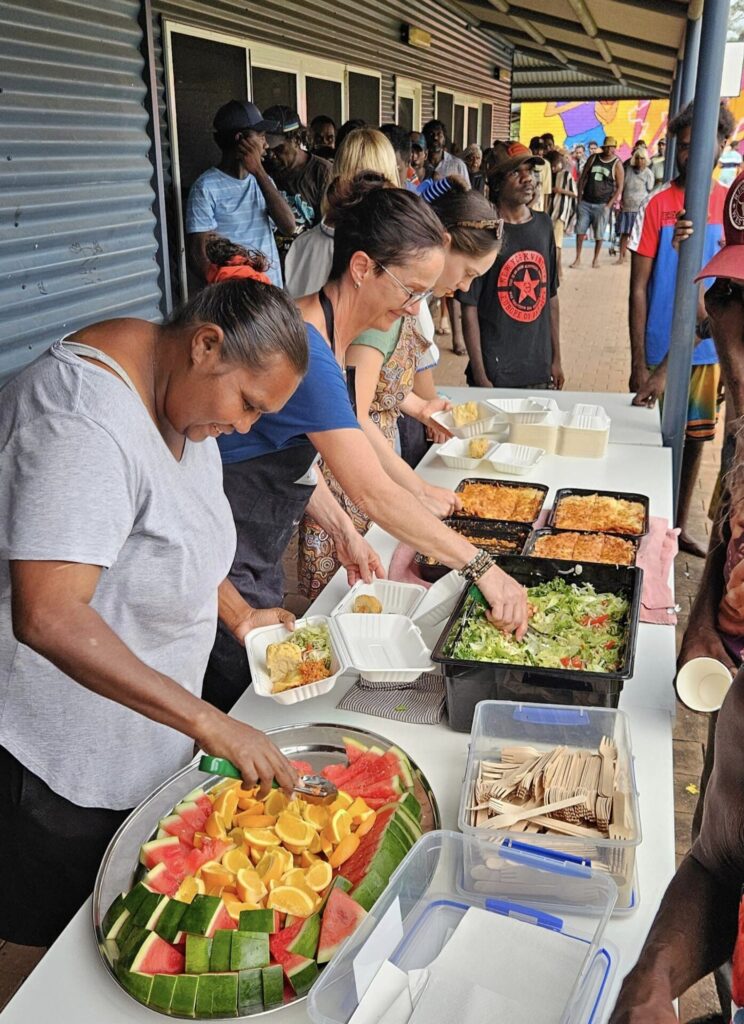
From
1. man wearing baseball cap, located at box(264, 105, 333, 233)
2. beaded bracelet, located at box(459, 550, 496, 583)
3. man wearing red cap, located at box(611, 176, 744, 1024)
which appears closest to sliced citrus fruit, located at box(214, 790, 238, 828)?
man wearing red cap, located at box(611, 176, 744, 1024)

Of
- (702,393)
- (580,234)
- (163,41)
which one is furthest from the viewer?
(580,234)

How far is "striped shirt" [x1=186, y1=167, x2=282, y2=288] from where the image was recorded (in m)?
5.34

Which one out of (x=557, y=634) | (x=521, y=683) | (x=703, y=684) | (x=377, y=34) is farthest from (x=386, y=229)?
(x=377, y=34)

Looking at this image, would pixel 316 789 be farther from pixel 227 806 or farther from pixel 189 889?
pixel 189 889

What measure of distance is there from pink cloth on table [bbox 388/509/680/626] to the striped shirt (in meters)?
3.16

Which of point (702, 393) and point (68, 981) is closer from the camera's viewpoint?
point (68, 981)

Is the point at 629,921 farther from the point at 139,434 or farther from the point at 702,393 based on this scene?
the point at 702,393

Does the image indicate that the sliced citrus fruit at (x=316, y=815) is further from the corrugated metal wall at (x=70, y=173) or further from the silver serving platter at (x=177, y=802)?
the corrugated metal wall at (x=70, y=173)

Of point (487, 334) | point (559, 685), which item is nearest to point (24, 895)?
point (559, 685)

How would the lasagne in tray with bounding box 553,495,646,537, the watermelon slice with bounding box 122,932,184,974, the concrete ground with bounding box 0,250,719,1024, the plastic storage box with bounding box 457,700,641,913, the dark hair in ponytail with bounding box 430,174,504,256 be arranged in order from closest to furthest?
the watermelon slice with bounding box 122,932,184,974 < the plastic storage box with bounding box 457,700,641,913 < the concrete ground with bounding box 0,250,719,1024 < the lasagne in tray with bounding box 553,495,646,537 < the dark hair in ponytail with bounding box 430,174,504,256

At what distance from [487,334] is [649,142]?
25072mm

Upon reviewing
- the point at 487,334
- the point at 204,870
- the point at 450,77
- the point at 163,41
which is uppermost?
the point at 450,77

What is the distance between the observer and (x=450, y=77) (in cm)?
1341

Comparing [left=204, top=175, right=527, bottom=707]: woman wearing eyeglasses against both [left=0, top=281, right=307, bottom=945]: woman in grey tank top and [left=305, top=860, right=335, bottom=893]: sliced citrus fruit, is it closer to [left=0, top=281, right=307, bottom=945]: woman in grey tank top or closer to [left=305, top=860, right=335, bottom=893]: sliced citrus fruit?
[left=0, top=281, right=307, bottom=945]: woman in grey tank top
